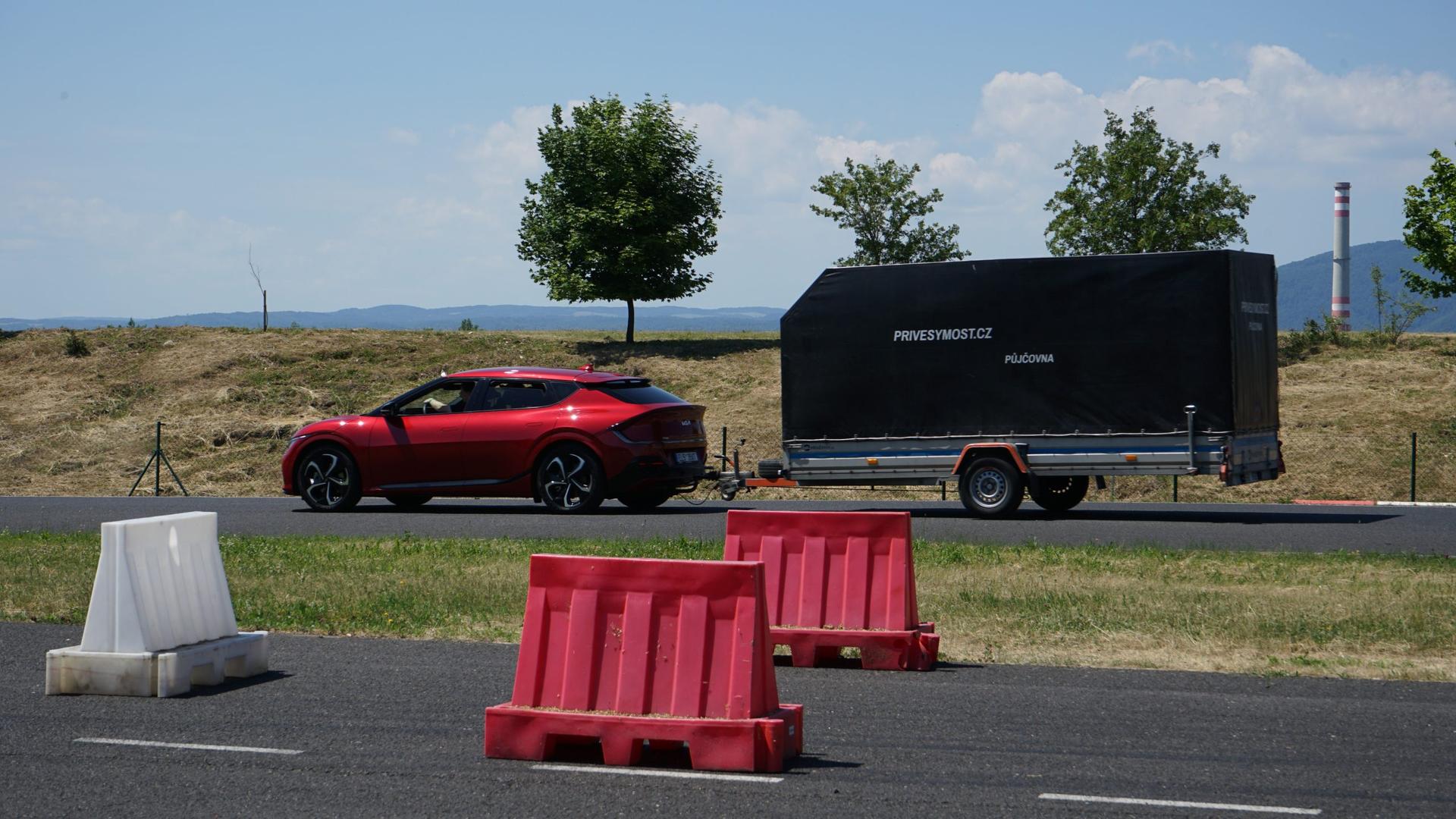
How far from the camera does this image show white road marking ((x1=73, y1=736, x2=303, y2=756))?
6.62 meters

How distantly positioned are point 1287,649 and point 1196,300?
9.18m

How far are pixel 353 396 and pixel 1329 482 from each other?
21384 mm

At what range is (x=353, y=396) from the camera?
3484cm

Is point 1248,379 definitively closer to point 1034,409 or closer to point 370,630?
point 1034,409

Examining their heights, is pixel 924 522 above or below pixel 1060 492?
below

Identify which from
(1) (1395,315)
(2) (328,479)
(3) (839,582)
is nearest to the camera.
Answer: (3) (839,582)

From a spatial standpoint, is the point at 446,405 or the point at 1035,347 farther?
the point at 446,405

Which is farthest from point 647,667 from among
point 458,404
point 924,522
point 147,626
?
point 458,404

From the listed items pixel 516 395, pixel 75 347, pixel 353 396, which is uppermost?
pixel 75 347

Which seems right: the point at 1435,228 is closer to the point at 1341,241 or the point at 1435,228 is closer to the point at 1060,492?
the point at 1060,492

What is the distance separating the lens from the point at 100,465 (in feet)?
98.7

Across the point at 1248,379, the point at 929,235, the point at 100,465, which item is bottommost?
the point at 100,465

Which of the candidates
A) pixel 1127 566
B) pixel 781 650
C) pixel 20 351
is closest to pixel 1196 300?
pixel 1127 566

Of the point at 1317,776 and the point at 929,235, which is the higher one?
the point at 929,235
